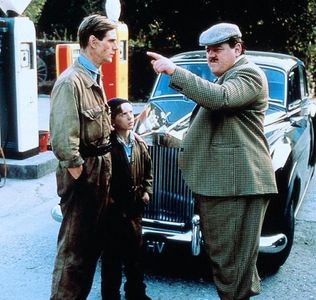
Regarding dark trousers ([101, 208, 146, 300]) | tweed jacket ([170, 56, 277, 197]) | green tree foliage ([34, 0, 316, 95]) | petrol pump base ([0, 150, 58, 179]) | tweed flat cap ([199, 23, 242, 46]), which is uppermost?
green tree foliage ([34, 0, 316, 95])

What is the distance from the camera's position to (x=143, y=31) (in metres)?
14.6

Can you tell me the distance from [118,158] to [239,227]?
3.28ft

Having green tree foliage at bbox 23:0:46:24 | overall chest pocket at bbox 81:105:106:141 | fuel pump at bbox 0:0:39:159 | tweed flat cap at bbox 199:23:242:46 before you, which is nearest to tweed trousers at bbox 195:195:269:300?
overall chest pocket at bbox 81:105:106:141

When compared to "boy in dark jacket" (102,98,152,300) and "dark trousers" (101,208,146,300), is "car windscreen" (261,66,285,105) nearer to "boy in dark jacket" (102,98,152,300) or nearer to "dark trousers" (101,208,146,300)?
"boy in dark jacket" (102,98,152,300)

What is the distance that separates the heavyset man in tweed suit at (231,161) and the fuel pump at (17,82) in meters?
4.49

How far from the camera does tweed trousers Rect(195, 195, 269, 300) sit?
9.77 ft

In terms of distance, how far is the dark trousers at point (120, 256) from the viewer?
3.58 metres

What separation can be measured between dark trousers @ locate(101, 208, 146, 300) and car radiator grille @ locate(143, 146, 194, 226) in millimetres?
464

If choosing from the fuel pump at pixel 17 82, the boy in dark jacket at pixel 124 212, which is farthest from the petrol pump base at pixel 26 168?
the boy in dark jacket at pixel 124 212

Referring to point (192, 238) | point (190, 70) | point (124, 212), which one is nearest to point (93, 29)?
point (124, 212)

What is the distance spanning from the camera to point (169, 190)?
4.07 meters

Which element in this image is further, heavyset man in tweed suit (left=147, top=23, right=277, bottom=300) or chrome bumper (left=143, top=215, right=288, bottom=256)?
chrome bumper (left=143, top=215, right=288, bottom=256)

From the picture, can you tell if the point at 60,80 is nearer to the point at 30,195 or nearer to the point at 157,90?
the point at 157,90

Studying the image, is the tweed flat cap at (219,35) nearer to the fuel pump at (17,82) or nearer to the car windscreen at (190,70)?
the car windscreen at (190,70)
